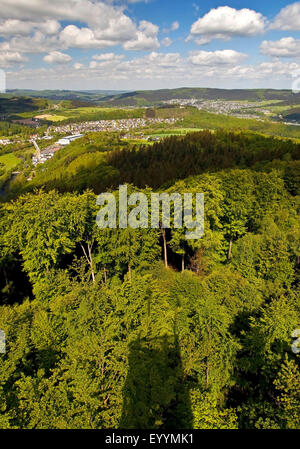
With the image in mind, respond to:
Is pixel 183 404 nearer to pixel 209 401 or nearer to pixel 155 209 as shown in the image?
pixel 209 401

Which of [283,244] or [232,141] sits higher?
[232,141]

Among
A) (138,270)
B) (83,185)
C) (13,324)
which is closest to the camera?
(13,324)

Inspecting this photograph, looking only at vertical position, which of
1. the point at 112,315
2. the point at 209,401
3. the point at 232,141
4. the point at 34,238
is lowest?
the point at 209,401

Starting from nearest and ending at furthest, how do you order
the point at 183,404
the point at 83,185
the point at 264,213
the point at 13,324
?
the point at 183,404 → the point at 13,324 → the point at 264,213 → the point at 83,185

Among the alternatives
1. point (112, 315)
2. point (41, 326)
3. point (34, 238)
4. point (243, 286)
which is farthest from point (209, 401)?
point (34, 238)

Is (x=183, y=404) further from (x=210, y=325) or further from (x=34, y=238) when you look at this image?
(x=34, y=238)

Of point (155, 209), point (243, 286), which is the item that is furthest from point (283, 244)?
point (155, 209)

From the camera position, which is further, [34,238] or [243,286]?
[34,238]
